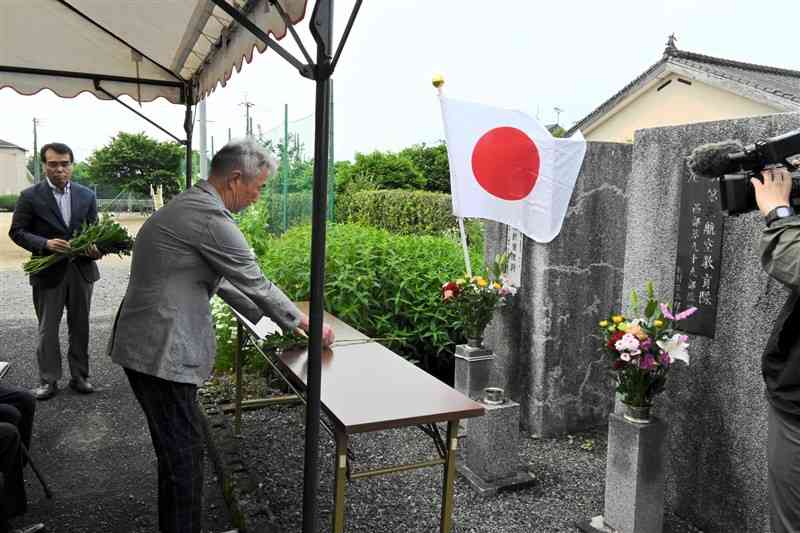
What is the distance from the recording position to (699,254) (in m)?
3.01

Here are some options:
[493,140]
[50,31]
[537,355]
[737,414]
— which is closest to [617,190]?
[493,140]

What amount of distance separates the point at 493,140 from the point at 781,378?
2.55 metres

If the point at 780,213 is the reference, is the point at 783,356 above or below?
below

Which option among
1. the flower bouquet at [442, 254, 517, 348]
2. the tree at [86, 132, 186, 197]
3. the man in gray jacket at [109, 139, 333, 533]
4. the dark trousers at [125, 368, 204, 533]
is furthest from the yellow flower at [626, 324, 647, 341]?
the tree at [86, 132, 186, 197]

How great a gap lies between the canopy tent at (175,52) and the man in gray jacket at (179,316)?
1.27ft

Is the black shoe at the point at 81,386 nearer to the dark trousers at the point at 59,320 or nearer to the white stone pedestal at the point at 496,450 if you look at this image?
the dark trousers at the point at 59,320

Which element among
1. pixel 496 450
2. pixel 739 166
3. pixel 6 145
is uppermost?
pixel 6 145

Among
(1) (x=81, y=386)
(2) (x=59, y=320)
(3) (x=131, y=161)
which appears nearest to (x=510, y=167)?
(2) (x=59, y=320)

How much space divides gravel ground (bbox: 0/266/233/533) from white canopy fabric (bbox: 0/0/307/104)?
2.50 meters

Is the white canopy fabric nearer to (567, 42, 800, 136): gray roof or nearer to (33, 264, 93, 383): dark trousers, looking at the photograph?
(33, 264, 93, 383): dark trousers

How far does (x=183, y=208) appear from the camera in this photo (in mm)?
2299

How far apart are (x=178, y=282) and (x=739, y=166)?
1984 millimetres

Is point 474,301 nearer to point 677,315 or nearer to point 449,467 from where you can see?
point 677,315

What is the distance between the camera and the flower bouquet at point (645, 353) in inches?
107
